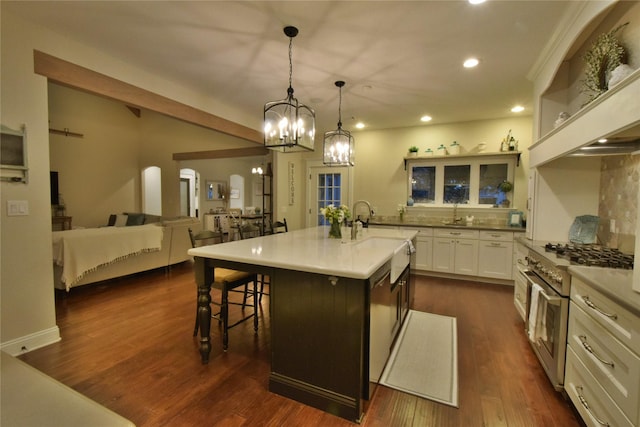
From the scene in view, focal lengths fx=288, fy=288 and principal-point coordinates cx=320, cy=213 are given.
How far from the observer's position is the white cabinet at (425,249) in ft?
16.1

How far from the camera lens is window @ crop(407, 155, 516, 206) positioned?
4957mm

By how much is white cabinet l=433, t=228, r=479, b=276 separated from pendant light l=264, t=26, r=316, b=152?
3.27 metres

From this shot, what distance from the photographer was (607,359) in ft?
4.60

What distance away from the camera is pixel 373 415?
68.6 inches

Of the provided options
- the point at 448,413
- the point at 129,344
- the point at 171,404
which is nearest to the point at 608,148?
the point at 448,413

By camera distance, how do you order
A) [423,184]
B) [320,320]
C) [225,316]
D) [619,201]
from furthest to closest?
[423,184] → [225,316] → [619,201] → [320,320]

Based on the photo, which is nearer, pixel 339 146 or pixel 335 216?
pixel 335 216

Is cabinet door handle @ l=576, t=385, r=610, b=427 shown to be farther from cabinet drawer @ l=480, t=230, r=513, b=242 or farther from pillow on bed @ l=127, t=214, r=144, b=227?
pillow on bed @ l=127, t=214, r=144, b=227

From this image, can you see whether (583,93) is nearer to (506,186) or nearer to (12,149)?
(506,186)

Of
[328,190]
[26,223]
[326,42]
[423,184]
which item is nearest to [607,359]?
[326,42]

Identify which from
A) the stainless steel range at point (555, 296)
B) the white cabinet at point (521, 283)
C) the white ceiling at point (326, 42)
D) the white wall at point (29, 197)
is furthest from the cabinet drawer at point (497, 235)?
the white wall at point (29, 197)

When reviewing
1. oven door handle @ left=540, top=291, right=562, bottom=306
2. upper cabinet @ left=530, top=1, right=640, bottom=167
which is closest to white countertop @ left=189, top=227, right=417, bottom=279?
oven door handle @ left=540, top=291, right=562, bottom=306

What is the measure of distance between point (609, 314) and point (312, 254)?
161cm

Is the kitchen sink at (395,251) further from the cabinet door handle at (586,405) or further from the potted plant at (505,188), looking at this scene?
the potted plant at (505,188)
